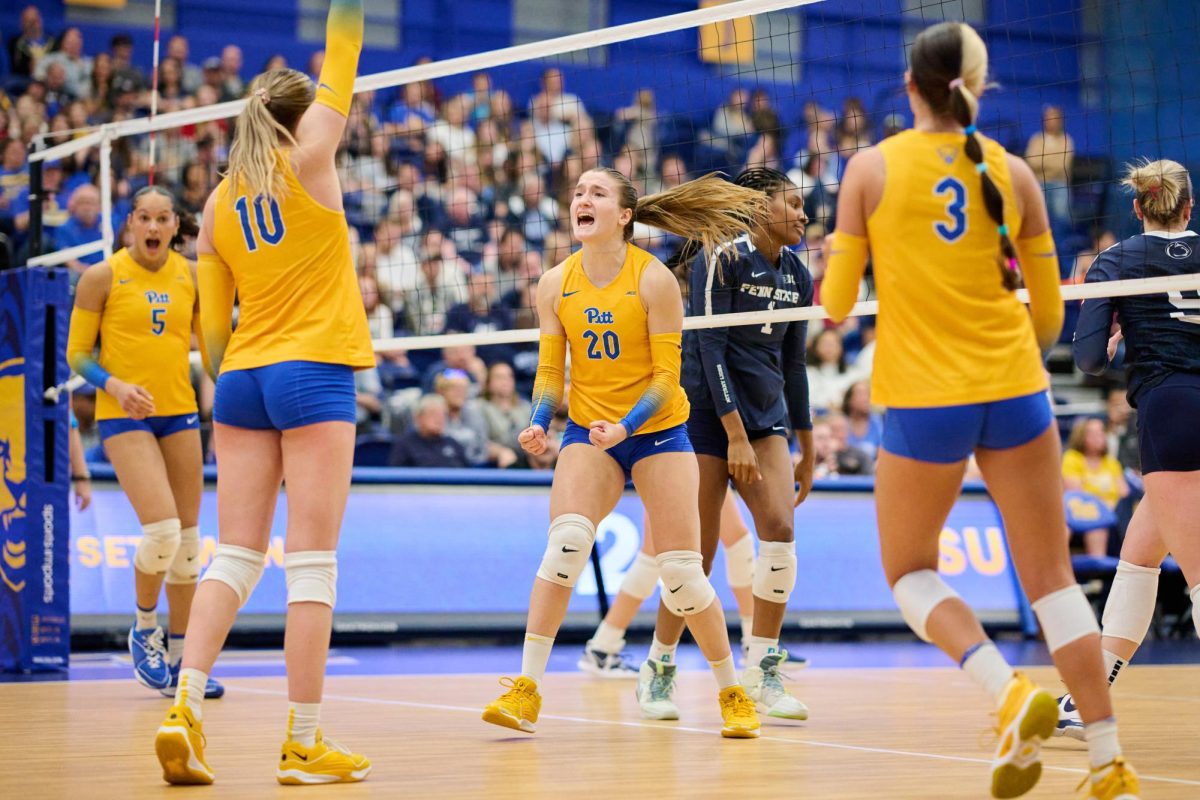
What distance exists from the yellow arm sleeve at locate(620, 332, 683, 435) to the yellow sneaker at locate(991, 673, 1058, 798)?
6.79 feet

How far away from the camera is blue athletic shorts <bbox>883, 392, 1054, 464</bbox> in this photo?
3619 mm

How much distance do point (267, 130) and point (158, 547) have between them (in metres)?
3.10

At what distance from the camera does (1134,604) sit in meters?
5.35

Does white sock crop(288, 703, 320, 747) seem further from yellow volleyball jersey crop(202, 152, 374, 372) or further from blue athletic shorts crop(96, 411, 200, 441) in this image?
blue athletic shorts crop(96, 411, 200, 441)

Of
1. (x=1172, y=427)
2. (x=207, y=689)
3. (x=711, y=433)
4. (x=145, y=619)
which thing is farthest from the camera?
(x=145, y=619)

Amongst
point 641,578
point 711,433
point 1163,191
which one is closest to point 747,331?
point 711,433

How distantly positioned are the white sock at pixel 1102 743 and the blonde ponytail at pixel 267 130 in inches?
107

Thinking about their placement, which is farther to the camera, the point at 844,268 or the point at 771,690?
the point at 771,690

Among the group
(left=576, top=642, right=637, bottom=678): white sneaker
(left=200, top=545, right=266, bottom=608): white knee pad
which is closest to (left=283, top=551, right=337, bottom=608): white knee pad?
(left=200, top=545, right=266, bottom=608): white knee pad

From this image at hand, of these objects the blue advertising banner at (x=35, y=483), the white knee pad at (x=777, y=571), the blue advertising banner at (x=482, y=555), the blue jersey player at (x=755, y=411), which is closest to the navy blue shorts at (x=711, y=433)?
the blue jersey player at (x=755, y=411)

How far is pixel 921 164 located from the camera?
3701 millimetres

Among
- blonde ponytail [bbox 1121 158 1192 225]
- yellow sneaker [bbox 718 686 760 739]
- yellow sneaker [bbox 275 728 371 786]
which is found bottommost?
yellow sneaker [bbox 718 686 760 739]

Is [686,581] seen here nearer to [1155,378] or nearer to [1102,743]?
[1155,378]

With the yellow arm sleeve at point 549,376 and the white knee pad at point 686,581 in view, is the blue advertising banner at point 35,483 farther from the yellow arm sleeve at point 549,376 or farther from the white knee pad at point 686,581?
the white knee pad at point 686,581
